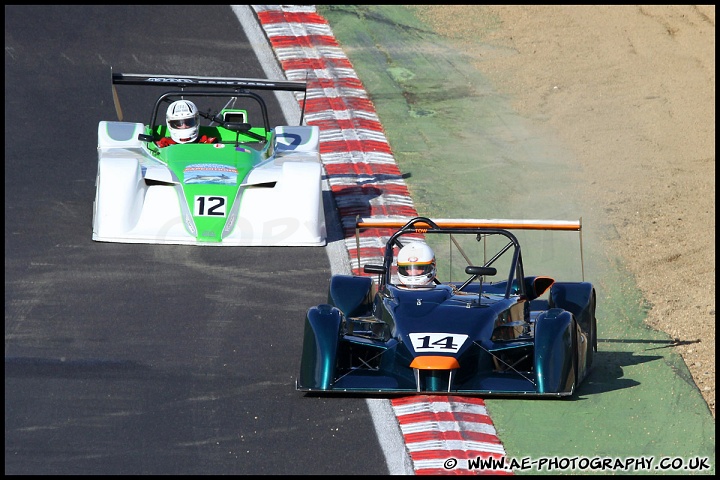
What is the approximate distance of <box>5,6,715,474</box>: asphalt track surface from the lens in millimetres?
12320

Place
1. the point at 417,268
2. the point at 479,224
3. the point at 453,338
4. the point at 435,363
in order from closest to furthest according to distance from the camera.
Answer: the point at 435,363 → the point at 453,338 → the point at 417,268 → the point at 479,224

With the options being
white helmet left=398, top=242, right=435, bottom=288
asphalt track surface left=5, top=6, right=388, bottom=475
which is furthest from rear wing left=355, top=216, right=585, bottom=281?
asphalt track surface left=5, top=6, right=388, bottom=475

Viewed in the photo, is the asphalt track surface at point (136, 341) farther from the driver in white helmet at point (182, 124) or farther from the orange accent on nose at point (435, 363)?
the driver in white helmet at point (182, 124)

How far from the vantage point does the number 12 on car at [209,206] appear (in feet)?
55.9

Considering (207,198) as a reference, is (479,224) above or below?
above

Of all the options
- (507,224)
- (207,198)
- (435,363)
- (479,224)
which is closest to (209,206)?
(207,198)

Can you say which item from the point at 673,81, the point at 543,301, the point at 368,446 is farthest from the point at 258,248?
the point at 673,81

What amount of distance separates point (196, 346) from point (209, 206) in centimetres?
310

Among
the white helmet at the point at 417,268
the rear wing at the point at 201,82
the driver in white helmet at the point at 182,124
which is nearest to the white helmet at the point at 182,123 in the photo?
the driver in white helmet at the point at 182,124

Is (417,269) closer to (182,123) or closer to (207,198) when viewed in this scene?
(207,198)

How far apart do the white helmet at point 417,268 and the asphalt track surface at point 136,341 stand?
1333mm

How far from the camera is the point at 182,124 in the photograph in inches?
722

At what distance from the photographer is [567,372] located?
1250 centimetres

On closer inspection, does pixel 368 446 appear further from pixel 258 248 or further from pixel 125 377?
pixel 258 248
